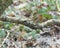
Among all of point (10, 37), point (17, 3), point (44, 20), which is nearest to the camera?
point (10, 37)

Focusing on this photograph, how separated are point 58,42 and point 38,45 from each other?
23 cm

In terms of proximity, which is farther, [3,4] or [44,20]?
[44,20]

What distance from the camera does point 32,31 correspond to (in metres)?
2.50

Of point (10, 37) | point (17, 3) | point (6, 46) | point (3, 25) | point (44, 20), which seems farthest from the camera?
point (17, 3)

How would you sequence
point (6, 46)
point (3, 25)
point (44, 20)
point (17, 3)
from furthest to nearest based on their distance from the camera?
point (17, 3) → point (44, 20) → point (3, 25) → point (6, 46)

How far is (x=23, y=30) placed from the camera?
2.58 meters

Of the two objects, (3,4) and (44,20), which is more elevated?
(3,4)

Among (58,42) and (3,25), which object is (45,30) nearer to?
(58,42)

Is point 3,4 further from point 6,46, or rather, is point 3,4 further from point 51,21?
point 51,21

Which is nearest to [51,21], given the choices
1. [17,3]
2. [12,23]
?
[12,23]

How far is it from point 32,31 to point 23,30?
0.13m

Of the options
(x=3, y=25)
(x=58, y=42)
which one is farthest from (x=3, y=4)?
(x=58, y=42)

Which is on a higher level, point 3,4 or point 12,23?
point 3,4

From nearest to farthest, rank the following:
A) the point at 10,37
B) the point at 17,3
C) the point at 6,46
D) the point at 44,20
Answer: the point at 6,46, the point at 10,37, the point at 44,20, the point at 17,3
